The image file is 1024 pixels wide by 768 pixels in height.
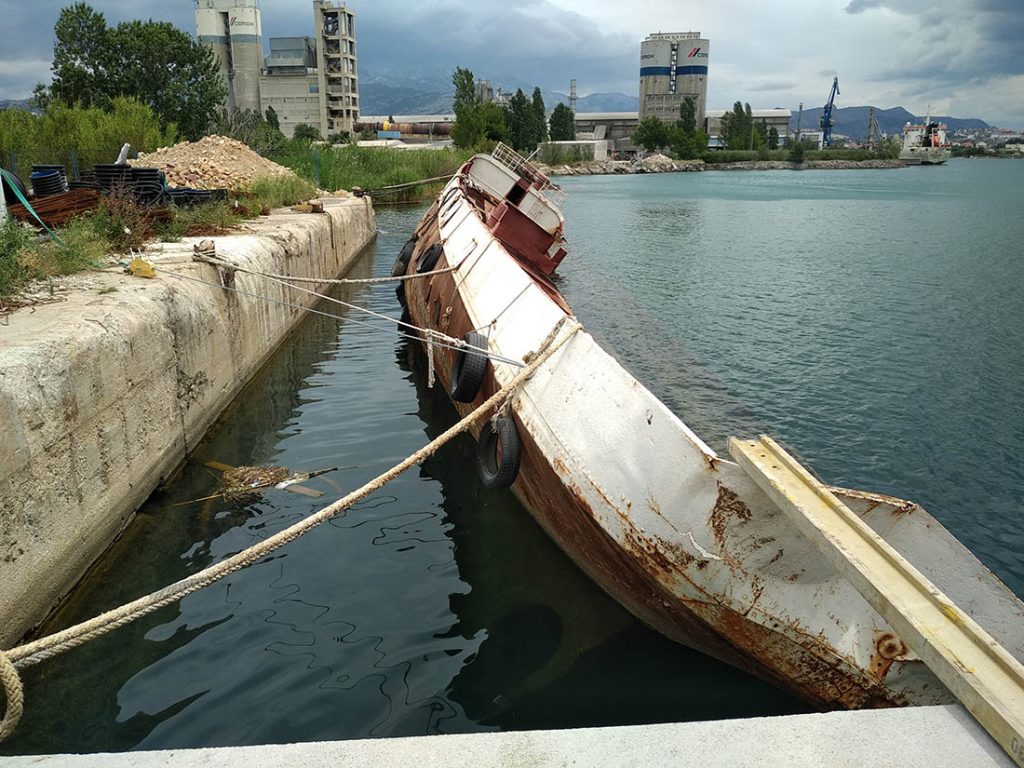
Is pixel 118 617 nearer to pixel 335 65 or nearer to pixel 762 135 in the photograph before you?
pixel 335 65

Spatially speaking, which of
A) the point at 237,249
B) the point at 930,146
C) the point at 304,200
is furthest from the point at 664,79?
the point at 237,249

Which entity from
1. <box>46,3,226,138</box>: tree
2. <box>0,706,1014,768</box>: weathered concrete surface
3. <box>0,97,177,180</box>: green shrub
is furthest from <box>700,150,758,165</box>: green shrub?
<box>0,706,1014,768</box>: weathered concrete surface

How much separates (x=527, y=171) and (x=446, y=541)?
10.1m

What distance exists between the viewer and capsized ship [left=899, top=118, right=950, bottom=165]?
129875mm

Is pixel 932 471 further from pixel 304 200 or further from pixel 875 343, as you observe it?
pixel 304 200

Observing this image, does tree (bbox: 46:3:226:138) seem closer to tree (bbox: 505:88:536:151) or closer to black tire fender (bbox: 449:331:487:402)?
black tire fender (bbox: 449:331:487:402)

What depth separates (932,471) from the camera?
7172mm

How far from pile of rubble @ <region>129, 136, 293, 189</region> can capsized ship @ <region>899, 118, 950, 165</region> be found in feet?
442

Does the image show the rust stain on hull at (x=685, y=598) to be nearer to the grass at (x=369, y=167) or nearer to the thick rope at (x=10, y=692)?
the thick rope at (x=10, y=692)

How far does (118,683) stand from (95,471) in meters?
1.61

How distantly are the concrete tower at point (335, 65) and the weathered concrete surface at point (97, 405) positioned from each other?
297 ft

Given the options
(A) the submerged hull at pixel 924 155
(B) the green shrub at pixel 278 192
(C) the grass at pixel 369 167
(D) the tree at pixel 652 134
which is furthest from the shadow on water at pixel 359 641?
(A) the submerged hull at pixel 924 155

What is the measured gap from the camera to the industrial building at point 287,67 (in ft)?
300

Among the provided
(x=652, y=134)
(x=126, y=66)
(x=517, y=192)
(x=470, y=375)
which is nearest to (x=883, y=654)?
(x=470, y=375)
